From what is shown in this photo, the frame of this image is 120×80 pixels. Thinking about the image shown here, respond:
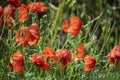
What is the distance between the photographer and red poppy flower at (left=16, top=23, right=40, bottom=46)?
272 centimetres

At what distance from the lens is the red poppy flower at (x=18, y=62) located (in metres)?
2.62

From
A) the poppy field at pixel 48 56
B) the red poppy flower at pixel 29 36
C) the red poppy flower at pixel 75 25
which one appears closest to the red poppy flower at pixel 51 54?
the poppy field at pixel 48 56

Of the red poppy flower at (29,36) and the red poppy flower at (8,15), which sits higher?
the red poppy flower at (8,15)

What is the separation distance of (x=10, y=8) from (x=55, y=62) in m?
0.52

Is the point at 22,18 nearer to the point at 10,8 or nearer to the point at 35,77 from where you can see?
the point at 10,8

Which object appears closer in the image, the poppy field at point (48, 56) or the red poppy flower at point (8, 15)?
the poppy field at point (48, 56)

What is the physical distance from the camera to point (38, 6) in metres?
3.06

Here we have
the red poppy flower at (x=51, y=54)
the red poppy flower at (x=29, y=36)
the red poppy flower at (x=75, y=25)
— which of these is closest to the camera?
the red poppy flower at (x=51, y=54)

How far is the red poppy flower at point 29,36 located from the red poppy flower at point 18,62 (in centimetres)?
14

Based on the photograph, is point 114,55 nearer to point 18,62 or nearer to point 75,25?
point 75,25

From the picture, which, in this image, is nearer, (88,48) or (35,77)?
(35,77)

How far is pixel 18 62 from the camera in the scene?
2.63 meters

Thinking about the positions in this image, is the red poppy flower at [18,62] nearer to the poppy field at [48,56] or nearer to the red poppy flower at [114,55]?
the poppy field at [48,56]

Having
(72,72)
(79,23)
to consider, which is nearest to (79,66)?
(72,72)
